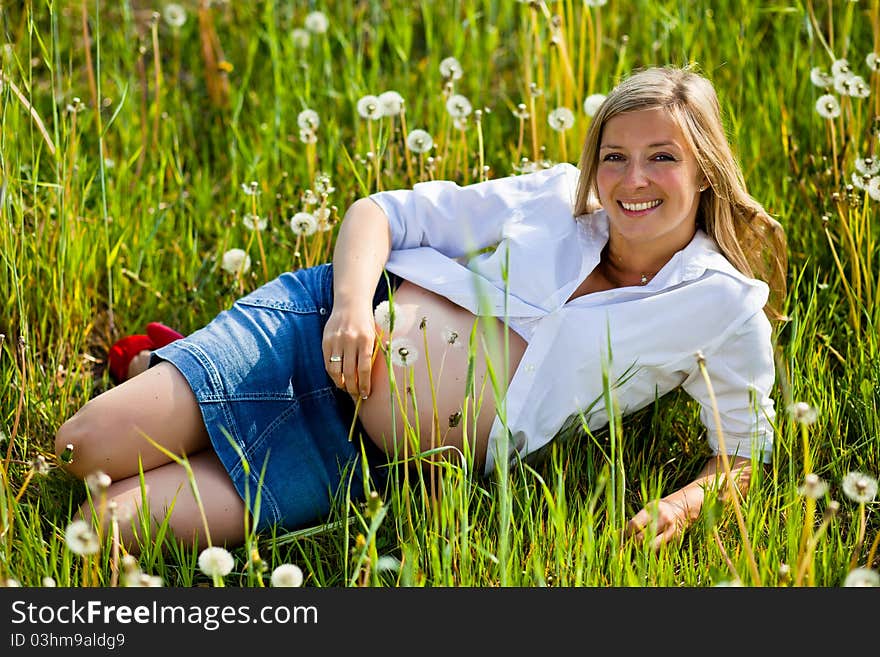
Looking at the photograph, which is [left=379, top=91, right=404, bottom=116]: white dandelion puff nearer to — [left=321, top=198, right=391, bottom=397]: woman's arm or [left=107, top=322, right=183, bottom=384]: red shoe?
[left=321, top=198, right=391, bottom=397]: woman's arm

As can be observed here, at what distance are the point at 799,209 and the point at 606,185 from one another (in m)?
1.00

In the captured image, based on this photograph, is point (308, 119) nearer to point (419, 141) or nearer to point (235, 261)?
point (419, 141)

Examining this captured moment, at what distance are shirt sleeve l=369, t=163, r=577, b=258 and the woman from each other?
0.06 m

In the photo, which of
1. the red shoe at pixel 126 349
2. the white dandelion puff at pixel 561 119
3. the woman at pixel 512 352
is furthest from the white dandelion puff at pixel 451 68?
the red shoe at pixel 126 349

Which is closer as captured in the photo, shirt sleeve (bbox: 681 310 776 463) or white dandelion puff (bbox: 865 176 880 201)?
shirt sleeve (bbox: 681 310 776 463)

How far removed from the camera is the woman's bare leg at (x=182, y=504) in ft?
6.22

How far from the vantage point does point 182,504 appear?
6.27 feet

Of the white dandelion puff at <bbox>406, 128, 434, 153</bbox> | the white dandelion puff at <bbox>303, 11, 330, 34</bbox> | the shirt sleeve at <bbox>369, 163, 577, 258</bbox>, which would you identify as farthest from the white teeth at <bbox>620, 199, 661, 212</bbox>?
the white dandelion puff at <bbox>303, 11, 330, 34</bbox>

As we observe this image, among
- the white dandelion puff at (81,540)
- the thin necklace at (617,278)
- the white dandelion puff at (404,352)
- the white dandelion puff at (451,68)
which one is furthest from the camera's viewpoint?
the white dandelion puff at (451,68)

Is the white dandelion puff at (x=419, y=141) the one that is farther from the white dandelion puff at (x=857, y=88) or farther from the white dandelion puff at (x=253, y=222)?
the white dandelion puff at (x=857, y=88)

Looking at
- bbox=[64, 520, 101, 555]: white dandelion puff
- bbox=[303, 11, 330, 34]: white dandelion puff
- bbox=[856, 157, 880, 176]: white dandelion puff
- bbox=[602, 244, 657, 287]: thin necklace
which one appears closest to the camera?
bbox=[64, 520, 101, 555]: white dandelion puff

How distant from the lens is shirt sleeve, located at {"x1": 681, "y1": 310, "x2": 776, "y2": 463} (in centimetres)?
192

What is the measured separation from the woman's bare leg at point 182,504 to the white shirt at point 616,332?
0.49m

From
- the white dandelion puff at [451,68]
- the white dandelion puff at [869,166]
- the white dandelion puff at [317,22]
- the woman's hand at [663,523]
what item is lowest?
the woman's hand at [663,523]
